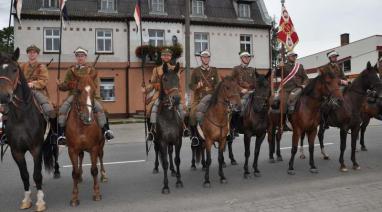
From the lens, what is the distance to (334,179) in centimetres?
853

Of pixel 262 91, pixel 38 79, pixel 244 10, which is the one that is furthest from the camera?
pixel 244 10

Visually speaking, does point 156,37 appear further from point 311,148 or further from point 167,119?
point 167,119

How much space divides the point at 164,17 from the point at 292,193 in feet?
83.3

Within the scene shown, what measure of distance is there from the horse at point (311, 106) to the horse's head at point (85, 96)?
496 centimetres

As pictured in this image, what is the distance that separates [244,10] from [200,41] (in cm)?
511

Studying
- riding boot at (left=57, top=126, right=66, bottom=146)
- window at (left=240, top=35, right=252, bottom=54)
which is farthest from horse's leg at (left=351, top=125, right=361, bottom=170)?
window at (left=240, top=35, right=252, bottom=54)

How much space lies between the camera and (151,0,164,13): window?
3132cm

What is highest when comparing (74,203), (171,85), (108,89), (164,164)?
(108,89)

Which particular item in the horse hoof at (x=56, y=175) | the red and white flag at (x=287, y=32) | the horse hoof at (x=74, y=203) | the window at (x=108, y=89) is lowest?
the horse hoof at (x=74, y=203)

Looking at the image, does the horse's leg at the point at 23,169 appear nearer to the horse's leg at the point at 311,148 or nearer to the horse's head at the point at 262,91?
the horse's head at the point at 262,91

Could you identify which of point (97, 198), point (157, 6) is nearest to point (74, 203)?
point (97, 198)

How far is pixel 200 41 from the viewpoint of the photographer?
32406 mm

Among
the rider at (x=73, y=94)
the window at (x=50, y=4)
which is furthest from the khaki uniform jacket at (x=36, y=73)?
the window at (x=50, y=4)

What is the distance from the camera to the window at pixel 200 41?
1268 inches
